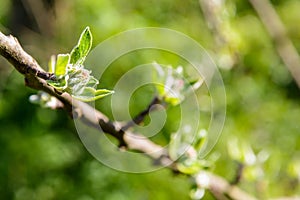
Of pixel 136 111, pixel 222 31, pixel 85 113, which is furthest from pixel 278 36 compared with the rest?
pixel 85 113

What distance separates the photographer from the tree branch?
38cm

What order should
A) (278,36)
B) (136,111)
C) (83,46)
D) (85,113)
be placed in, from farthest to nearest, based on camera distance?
(278,36)
(136,111)
(85,113)
(83,46)

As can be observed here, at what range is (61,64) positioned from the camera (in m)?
0.42

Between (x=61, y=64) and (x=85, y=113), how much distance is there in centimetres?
11

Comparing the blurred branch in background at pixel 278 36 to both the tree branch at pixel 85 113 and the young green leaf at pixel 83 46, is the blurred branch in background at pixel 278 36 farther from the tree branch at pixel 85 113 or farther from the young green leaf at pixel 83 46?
the young green leaf at pixel 83 46

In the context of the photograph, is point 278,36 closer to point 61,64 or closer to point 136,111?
point 136,111

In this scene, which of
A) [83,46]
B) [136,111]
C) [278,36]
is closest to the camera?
[83,46]

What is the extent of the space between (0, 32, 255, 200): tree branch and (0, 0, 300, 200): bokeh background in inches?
2.0

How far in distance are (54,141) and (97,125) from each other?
56 cm

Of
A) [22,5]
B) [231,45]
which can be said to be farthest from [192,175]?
[22,5]

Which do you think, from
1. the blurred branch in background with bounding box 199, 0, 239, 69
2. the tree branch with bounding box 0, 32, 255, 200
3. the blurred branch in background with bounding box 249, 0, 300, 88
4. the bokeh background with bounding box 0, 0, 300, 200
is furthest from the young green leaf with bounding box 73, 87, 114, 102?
the blurred branch in background with bounding box 249, 0, 300, 88

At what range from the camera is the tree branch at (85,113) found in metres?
0.38

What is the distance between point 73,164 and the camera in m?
1.08

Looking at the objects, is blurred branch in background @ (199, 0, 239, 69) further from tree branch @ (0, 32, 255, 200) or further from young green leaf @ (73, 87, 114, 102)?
young green leaf @ (73, 87, 114, 102)
